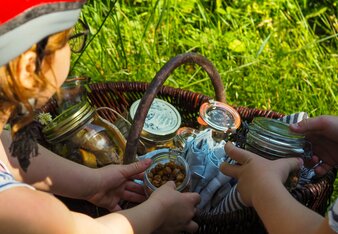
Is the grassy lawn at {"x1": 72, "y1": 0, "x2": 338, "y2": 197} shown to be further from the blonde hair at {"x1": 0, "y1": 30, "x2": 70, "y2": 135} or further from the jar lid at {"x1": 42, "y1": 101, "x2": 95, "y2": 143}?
the blonde hair at {"x1": 0, "y1": 30, "x2": 70, "y2": 135}

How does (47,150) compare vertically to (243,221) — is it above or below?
above

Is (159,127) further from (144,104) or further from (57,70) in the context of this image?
(57,70)

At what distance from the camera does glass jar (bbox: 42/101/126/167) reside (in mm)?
1192

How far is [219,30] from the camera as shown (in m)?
1.93

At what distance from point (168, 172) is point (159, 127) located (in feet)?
0.51

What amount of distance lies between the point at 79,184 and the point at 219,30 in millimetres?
927

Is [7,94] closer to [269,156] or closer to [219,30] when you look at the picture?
[269,156]

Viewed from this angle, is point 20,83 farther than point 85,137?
No

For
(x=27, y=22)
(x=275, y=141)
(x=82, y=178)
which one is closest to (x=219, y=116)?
(x=275, y=141)

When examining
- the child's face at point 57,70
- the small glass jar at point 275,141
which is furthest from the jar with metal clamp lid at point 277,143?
the child's face at point 57,70

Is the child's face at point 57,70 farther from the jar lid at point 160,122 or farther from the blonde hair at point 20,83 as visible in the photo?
the jar lid at point 160,122

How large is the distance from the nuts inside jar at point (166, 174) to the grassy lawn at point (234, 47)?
56cm

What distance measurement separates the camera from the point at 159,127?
131cm

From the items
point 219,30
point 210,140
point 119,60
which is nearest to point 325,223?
point 210,140
